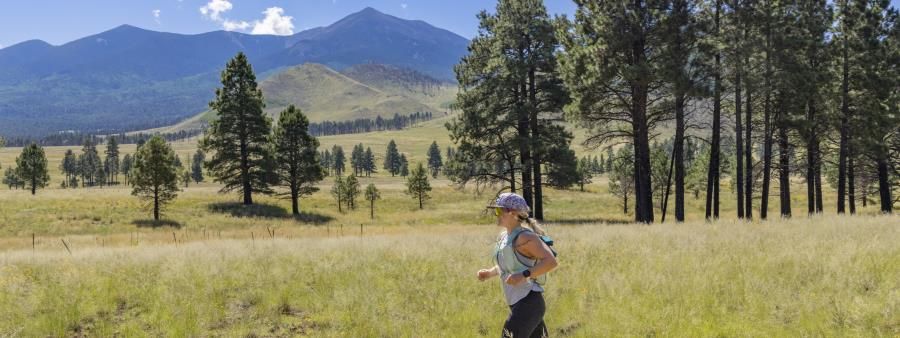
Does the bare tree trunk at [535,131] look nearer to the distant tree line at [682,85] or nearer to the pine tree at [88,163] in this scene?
the distant tree line at [682,85]

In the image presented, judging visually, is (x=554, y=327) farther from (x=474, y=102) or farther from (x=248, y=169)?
(x=248, y=169)

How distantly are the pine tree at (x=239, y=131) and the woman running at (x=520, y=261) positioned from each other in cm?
3995

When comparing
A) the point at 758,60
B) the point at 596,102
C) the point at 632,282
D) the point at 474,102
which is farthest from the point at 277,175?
the point at 632,282

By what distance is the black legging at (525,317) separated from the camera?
4711mm

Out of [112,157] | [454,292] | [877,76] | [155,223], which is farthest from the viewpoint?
[112,157]

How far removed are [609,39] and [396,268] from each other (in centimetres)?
1333

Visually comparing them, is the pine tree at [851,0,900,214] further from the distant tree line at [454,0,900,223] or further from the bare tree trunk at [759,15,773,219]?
the bare tree trunk at [759,15,773,219]

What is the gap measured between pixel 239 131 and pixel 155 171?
23.9 feet

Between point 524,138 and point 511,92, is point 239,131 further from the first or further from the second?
point 524,138

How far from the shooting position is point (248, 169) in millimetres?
42781

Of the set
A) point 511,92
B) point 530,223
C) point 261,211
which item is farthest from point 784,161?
point 261,211

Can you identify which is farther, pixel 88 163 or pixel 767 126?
pixel 88 163

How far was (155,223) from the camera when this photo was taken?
3484cm

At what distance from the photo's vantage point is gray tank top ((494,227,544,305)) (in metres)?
4.67
